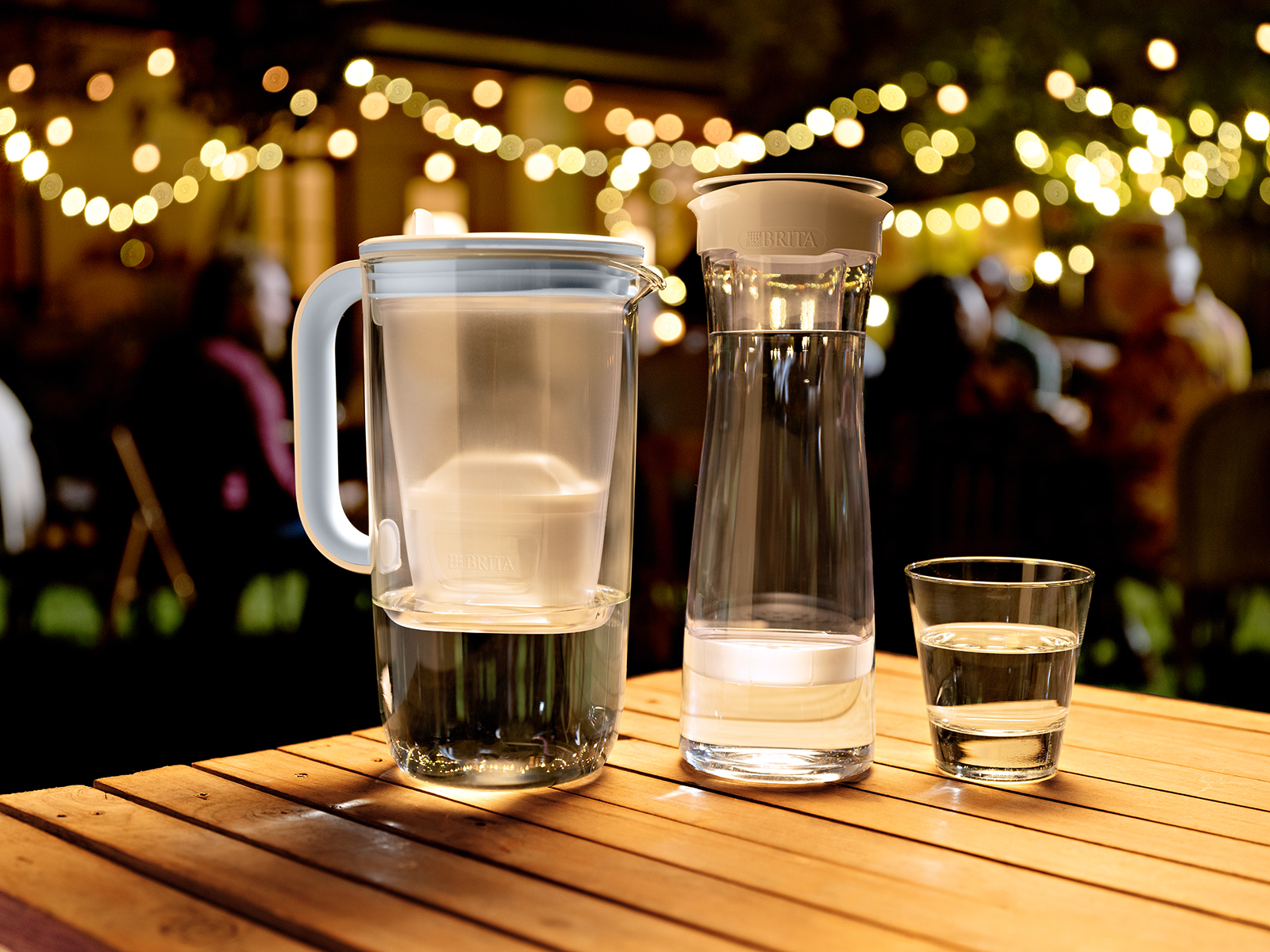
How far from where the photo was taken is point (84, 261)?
23.1ft

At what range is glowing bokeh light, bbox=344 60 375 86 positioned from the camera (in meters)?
6.38

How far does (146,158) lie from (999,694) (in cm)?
771

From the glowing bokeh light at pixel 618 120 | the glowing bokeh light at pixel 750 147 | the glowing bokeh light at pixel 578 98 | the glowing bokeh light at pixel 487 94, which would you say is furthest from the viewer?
the glowing bokeh light at pixel 618 120

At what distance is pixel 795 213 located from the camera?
743 millimetres

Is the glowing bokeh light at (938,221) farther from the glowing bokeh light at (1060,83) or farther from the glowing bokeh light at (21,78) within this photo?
the glowing bokeh light at (21,78)

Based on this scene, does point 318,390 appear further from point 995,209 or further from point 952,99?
point 995,209

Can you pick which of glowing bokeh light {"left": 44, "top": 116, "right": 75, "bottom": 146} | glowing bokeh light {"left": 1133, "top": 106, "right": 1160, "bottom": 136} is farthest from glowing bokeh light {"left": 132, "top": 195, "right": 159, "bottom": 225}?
glowing bokeh light {"left": 1133, "top": 106, "right": 1160, "bottom": 136}

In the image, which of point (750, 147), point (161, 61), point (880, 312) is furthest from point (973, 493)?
point (161, 61)

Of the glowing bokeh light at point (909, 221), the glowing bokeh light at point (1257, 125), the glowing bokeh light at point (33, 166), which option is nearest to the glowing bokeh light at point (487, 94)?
the glowing bokeh light at point (33, 166)

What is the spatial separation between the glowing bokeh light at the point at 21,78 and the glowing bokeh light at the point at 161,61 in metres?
0.60

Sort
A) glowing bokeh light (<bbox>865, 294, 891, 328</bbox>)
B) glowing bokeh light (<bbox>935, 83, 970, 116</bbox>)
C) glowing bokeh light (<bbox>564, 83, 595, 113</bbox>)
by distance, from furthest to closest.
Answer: glowing bokeh light (<bbox>564, 83, 595, 113</bbox>), glowing bokeh light (<bbox>865, 294, 891, 328</bbox>), glowing bokeh light (<bbox>935, 83, 970, 116</bbox>)

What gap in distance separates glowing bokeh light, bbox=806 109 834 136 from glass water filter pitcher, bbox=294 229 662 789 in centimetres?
550

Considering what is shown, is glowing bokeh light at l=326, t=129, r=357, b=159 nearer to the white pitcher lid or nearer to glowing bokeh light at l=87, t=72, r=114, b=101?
glowing bokeh light at l=87, t=72, r=114, b=101

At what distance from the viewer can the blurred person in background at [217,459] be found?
3.18 meters
